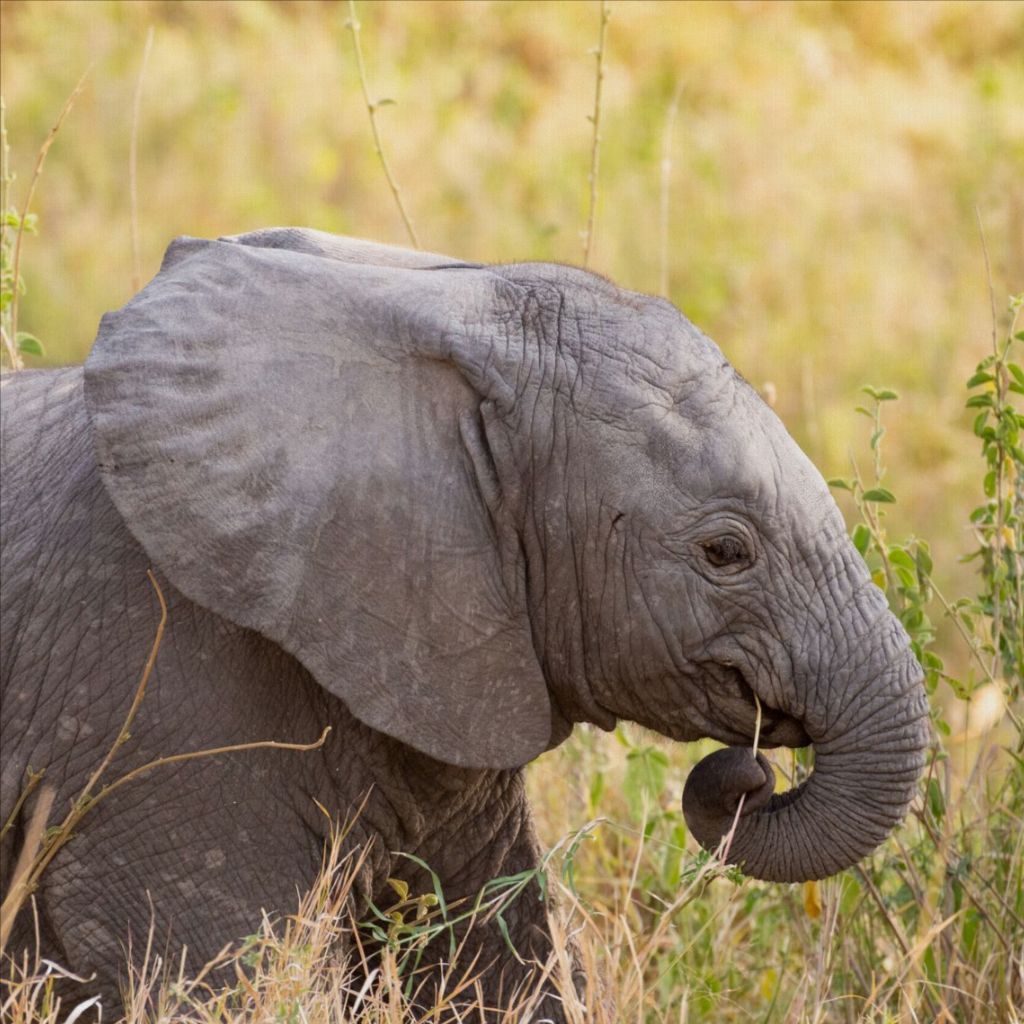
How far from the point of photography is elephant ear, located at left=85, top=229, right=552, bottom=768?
3.83 meters

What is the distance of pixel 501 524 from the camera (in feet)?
12.9

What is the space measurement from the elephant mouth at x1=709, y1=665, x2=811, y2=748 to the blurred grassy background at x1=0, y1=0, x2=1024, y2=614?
6253 mm

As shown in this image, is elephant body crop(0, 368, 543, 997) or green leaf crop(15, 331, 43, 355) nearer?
elephant body crop(0, 368, 543, 997)

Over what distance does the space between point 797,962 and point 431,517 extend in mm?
2034

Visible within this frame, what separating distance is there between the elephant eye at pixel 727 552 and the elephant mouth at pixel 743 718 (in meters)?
0.20

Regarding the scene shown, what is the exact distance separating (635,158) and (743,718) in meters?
9.90

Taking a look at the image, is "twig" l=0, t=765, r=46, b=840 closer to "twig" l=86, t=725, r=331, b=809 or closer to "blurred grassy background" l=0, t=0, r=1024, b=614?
"twig" l=86, t=725, r=331, b=809

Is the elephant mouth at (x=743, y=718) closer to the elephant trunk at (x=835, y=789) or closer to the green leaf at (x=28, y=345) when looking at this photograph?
the elephant trunk at (x=835, y=789)

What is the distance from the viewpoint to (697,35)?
1544 cm

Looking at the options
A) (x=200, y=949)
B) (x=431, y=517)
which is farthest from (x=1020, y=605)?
(x=200, y=949)

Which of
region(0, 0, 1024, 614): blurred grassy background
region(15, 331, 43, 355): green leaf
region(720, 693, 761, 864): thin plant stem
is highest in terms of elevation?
region(15, 331, 43, 355): green leaf

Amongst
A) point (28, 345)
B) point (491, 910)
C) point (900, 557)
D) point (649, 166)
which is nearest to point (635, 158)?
point (649, 166)


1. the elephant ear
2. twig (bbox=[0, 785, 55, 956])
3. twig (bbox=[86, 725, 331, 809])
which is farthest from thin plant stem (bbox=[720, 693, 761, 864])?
twig (bbox=[0, 785, 55, 956])

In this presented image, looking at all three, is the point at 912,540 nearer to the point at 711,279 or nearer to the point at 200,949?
the point at 200,949
